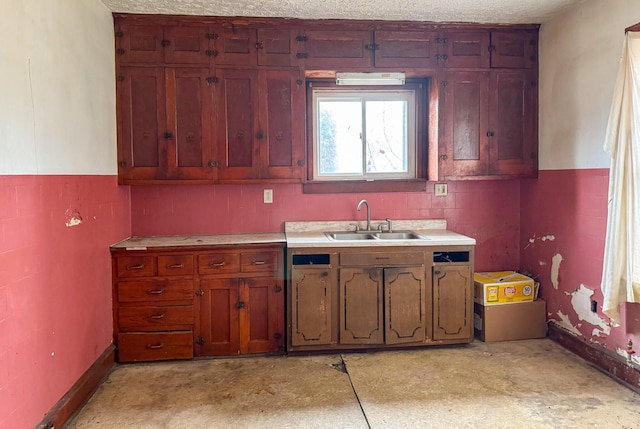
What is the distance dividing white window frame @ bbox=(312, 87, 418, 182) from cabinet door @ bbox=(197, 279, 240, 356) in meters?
1.23

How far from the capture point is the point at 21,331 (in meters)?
2.04

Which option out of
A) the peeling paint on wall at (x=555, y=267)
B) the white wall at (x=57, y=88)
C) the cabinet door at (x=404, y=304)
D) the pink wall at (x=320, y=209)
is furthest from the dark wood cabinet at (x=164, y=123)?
the peeling paint on wall at (x=555, y=267)

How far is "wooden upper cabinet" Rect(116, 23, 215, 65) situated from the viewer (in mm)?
3307

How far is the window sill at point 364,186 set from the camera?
149 inches

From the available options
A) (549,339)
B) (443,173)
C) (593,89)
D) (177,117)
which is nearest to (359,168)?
(443,173)

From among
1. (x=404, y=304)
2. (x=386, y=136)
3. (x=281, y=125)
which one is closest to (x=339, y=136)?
(x=386, y=136)

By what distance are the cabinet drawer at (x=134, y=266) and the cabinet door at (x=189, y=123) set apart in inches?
25.9

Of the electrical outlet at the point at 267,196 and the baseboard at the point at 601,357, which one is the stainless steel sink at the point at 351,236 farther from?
the baseboard at the point at 601,357

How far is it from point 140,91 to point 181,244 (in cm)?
121

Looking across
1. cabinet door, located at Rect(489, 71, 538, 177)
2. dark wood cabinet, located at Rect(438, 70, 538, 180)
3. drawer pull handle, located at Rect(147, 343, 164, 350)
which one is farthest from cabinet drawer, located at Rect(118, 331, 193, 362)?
cabinet door, located at Rect(489, 71, 538, 177)

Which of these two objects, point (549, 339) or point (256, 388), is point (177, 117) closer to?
point (256, 388)

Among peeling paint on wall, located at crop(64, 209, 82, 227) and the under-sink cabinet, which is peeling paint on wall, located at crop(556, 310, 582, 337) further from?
peeling paint on wall, located at crop(64, 209, 82, 227)

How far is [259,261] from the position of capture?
3301mm

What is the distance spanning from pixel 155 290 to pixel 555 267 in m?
3.11
